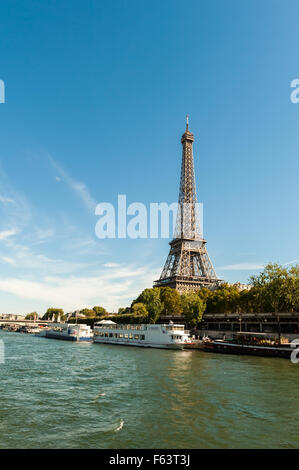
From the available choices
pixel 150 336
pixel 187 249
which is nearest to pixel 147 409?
pixel 150 336

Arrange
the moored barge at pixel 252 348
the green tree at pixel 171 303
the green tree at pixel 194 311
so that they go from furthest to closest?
the green tree at pixel 171 303, the green tree at pixel 194 311, the moored barge at pixel 252 348

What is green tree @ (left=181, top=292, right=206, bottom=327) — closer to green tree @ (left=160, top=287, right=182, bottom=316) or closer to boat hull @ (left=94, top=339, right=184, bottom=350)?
boat hull @ (left=94, top=339, right=184, bottom=350)

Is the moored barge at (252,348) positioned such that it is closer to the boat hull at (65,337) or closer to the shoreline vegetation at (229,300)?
the shoreline vegetation at (229,300)

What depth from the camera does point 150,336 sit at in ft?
219

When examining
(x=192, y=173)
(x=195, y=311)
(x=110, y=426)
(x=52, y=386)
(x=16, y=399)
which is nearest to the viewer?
(x=110, y=426)

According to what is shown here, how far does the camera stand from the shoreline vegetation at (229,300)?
65.1 meters

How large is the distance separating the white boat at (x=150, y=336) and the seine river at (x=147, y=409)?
28.4 meters

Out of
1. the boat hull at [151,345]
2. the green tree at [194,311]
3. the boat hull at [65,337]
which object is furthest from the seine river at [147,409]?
the boat hull at [65,337]

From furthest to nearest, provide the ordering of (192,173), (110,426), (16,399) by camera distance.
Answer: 1. (192,173)
2. (16,399)
3. (110,426)

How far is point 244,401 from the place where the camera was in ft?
73.7
